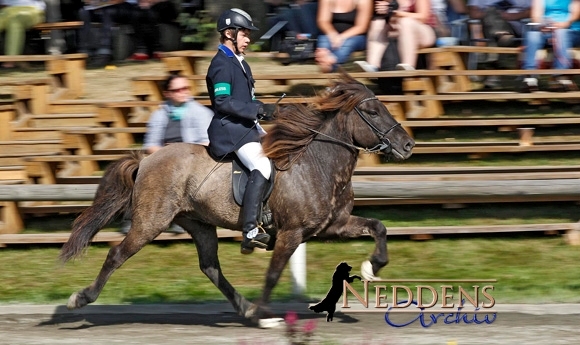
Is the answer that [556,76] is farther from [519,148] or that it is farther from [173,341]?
[173,341]

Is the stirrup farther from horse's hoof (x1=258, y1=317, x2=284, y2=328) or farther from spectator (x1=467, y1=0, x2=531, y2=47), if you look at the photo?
spectator (x1=467, y1=0, x2=531, y2=47)

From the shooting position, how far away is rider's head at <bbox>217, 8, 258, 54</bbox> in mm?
7383

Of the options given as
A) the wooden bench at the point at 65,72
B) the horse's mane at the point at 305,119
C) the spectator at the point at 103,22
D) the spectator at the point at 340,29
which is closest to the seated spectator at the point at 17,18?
the spectator at the point at 103,22

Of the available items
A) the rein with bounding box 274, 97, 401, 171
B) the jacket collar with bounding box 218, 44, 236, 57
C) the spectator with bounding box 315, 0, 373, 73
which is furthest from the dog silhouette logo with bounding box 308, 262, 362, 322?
the spectator with bounding box 315, 0, 373, 73

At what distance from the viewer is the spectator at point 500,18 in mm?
13602

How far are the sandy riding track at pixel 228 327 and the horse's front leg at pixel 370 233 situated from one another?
1.39ft

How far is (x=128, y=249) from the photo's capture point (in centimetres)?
764

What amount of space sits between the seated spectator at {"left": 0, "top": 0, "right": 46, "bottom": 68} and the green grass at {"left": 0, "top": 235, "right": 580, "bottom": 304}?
5205mm

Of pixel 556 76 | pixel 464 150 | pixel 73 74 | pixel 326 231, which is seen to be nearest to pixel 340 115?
pixel 326 231

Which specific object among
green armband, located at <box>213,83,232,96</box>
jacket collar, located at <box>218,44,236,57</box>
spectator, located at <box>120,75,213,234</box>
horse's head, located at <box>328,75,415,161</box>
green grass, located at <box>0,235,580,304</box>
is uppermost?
jacket collar, located at <box>218,44,236,57</box>

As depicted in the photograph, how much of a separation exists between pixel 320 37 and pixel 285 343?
233 inches

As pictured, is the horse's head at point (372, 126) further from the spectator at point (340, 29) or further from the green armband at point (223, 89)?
the spectator at point (340, 29)

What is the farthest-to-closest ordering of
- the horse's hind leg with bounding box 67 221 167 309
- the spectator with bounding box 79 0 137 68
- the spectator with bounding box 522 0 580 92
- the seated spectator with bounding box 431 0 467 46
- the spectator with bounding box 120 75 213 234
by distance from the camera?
the spectator with bounding box 79 0 137 68
the seated spectator with bounding box 431 0 467 46
the spectator with bounding box 522 0 580 92
the spectator with bounding box 120 75 213 234
the horse's hind leg with bounding box 67 221 167 309

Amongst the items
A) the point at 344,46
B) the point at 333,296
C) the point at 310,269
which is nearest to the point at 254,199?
the point at 333,296
